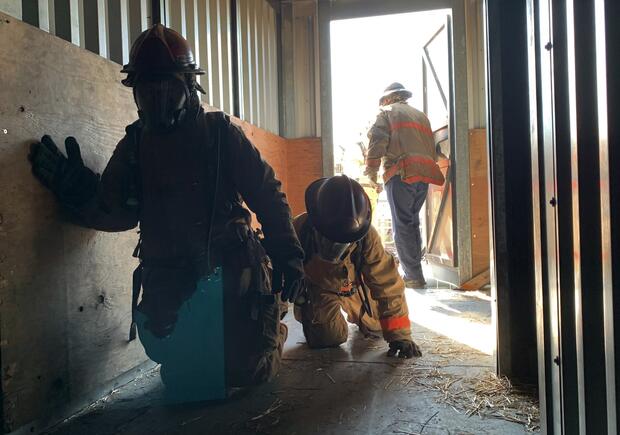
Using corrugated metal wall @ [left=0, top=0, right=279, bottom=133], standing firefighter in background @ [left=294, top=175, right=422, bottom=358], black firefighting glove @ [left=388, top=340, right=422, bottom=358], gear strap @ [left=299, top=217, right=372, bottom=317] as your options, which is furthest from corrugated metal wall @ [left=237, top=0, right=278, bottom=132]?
black firefighting glove @ [left=388, top=340, right=422, bottom=358]

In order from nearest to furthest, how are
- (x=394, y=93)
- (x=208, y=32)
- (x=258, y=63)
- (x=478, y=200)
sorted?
(x=208, y=32) < (x=258, y=63) < (x=478, y=200) < (x=394, y=93)

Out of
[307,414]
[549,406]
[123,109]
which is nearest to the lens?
[549,406]

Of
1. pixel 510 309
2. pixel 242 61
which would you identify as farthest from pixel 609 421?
pixel 242 61

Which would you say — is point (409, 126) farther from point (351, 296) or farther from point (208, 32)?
point (351, 296)

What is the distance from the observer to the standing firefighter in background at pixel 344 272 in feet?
9.30

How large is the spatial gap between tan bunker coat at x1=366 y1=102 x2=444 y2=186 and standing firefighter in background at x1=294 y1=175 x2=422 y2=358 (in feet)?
7.78

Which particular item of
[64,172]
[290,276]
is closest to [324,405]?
[290,276]

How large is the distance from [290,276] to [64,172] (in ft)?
Answer: 3.62

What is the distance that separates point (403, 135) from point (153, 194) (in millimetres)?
3687

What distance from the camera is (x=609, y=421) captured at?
1.15m

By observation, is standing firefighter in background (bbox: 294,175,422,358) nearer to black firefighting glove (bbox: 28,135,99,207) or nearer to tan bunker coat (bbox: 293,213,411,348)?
tan bunker coat (bbox: 293,213,411,348)

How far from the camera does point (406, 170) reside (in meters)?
5.40

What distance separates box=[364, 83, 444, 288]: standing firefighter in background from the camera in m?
5.44

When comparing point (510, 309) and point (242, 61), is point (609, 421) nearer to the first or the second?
point (510, 309)
